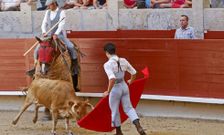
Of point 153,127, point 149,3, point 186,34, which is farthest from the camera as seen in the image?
point 149,3

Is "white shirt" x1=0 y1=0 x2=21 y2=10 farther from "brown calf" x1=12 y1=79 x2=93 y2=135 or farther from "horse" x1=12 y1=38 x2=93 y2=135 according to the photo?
"brown calf" x1=12 y1=79 x2=93 y2=135

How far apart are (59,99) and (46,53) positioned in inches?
48.8

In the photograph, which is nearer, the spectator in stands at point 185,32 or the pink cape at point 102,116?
the pink cape at point 102,116

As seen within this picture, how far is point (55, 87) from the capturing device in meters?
10.6

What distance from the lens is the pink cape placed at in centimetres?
976

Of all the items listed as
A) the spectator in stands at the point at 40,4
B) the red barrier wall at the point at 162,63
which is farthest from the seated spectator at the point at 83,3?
the red barrier wall at the point at 162,63

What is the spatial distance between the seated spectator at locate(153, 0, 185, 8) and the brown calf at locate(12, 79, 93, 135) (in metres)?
4.68

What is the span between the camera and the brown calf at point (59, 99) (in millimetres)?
9961

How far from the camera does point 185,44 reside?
1166cm

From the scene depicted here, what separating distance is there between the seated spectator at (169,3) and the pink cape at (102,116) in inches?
197

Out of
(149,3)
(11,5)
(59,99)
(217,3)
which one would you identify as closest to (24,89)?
(59,99)

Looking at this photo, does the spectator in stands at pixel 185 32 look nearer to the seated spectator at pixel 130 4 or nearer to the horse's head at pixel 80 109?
the horse's head at pixel 80 109

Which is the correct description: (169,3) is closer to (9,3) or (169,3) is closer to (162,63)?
(162,63)

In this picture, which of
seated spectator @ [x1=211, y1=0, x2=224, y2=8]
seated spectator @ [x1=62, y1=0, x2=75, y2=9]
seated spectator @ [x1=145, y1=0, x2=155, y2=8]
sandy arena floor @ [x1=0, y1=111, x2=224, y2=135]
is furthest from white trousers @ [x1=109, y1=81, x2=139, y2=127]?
seated spectator @ [x1=62, y1=0, x2=75, y2=9]
